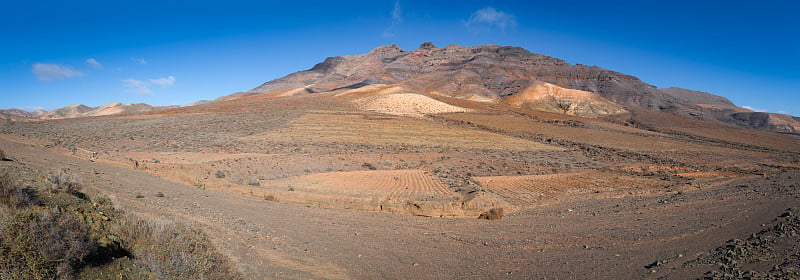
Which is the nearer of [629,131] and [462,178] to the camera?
[462,178]

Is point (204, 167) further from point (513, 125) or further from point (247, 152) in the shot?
point (513, 125)

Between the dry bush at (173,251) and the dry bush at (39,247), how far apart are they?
756 millimetres

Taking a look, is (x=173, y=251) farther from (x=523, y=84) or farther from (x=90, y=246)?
(x=523, y=84)

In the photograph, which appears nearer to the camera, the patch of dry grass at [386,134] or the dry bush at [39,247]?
the dry bush at [39,247]

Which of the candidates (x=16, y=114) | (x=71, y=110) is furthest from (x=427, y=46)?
(x=16, y=114)

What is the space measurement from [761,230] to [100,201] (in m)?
15.1

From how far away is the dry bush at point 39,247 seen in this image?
13.8 ft

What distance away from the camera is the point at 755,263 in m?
7.34

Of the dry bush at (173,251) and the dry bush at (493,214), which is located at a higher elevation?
the dry bush at (173,251)

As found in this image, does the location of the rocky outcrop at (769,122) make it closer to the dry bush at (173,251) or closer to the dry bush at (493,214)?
the dry bush at (493,214)

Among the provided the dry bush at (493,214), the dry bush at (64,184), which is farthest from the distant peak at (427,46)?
the dry bush at (64,184)

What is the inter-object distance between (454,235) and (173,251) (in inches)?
275

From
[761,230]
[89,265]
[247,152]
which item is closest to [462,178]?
[761,230]

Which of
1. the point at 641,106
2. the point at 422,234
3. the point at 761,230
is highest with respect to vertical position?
the point at 641,106
